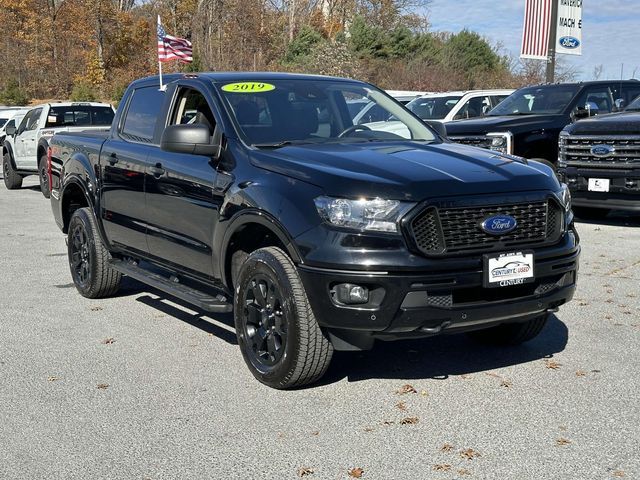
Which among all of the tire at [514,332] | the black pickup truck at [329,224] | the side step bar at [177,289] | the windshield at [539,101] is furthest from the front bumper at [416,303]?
the windshield at [539,101]

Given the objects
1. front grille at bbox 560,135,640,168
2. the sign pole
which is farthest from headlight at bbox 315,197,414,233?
the sign pole

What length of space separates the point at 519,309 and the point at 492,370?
71 cm

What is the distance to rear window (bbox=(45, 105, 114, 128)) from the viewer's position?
57.1ft

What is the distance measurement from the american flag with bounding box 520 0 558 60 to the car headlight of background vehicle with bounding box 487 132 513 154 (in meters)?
10.5

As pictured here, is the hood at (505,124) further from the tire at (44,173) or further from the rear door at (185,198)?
the tire at (44,173)

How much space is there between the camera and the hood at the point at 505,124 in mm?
13047

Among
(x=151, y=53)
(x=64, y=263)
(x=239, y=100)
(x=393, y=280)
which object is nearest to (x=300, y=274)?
(x=393, y=280)

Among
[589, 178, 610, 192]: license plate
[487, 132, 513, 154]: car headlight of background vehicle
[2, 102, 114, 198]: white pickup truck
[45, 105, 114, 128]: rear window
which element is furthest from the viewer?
[45, 105, 114, 128]: rear window

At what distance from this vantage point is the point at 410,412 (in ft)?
16.0

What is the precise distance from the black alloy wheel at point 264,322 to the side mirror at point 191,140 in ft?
3.15

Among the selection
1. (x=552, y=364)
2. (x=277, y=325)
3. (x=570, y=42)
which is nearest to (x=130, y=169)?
(x=277, y=325)

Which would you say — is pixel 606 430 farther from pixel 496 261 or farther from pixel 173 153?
pixel 173 153

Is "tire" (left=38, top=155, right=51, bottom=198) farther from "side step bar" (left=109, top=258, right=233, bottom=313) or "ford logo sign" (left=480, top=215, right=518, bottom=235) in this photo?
"ford logo sign" (left=480, top=215, right=518, bottom=235)

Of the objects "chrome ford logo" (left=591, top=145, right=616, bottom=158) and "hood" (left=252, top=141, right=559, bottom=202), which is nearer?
"hood" (left=252, top=141, right=559, bottom=202)
